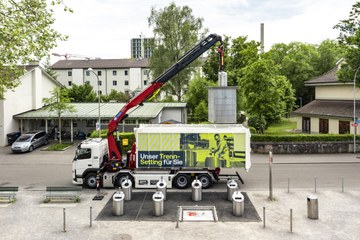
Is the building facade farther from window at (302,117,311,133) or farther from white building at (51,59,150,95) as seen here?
white building at (51,59,150,95)

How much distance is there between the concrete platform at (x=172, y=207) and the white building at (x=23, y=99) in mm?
25051

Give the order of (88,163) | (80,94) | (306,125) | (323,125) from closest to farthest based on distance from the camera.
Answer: (88,163), (323,125), (306,125), (80,94)

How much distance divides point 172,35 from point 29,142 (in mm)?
28536

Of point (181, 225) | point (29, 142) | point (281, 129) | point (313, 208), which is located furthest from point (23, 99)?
point (313, 208)

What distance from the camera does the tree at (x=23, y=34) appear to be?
1783 centimetres

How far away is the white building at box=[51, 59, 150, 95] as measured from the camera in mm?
84000

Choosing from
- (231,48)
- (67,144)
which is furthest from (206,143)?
(231,48)

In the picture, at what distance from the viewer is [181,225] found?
13.8 metres

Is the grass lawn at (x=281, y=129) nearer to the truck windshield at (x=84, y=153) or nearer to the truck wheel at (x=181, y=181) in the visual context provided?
the truck wheel at (x=181, y=181)

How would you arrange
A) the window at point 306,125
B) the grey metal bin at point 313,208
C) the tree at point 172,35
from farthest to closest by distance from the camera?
the tree at point 172,35 → the window at point 306,125 → the grey metal bin at point 313,208

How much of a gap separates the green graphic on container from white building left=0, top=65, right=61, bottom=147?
2293 centimetres

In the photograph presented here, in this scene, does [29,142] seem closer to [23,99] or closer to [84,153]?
[23,99]

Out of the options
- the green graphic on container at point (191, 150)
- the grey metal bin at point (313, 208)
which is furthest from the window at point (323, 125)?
the grey metal bin at point (313, 208)

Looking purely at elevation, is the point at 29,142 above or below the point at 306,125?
below
